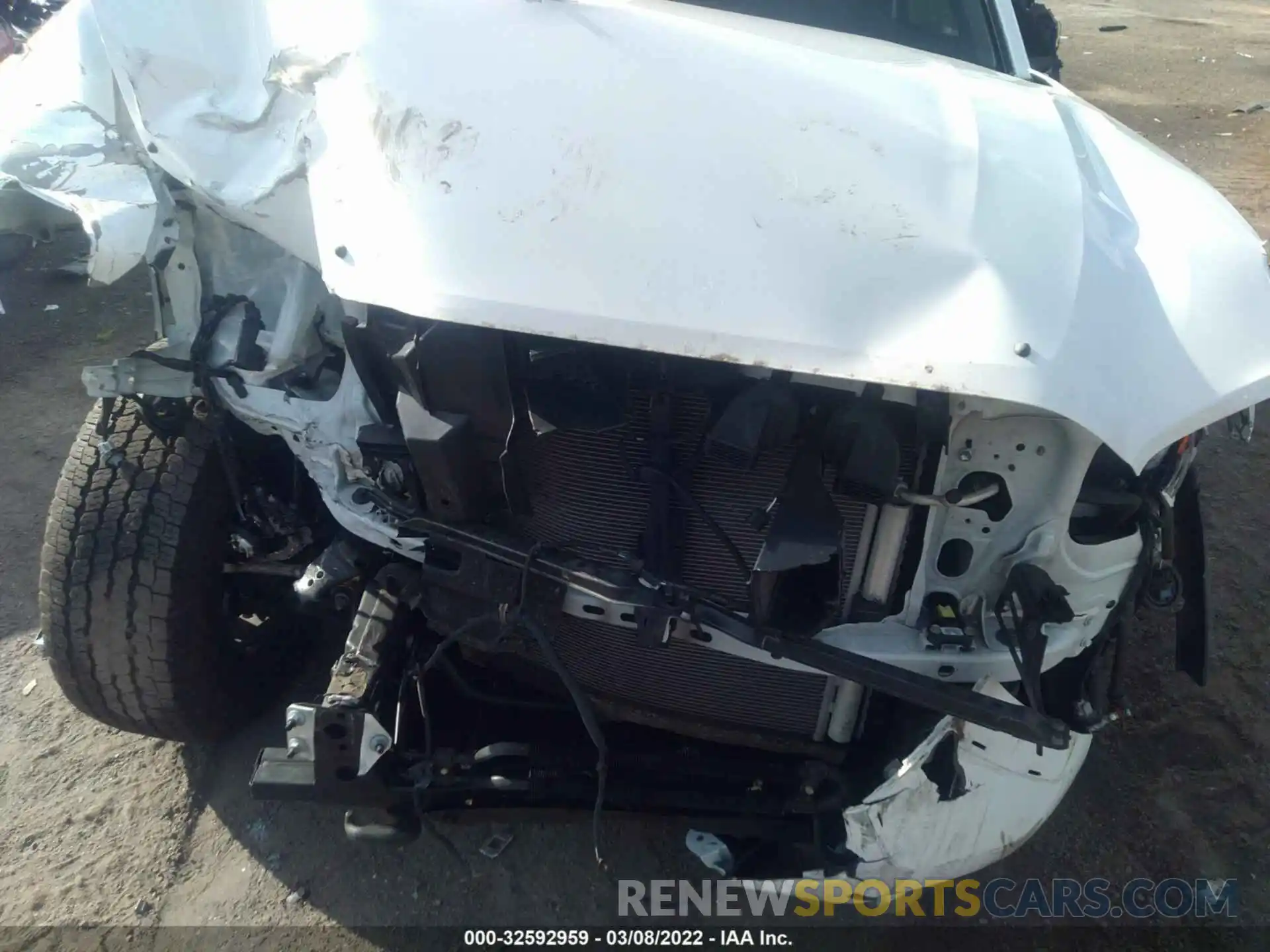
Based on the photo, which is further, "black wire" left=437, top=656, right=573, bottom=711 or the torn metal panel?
"black wire" left=437, top=656, right=573, bottom=711

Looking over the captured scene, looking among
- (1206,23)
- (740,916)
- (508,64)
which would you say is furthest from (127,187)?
(1206,23)

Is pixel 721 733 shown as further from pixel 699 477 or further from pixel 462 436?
pixel 462 436

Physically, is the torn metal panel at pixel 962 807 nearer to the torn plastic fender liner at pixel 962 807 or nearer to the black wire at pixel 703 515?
the torn plastic fender liner at pixel 962 807

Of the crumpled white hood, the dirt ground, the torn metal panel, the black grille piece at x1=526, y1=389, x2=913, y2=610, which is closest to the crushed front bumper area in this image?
the torn metal panel

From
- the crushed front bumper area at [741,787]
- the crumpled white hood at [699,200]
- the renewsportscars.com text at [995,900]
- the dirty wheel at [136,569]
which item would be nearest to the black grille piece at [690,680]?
the crushed front bumper area at [741,787]

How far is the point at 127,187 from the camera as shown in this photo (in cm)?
171

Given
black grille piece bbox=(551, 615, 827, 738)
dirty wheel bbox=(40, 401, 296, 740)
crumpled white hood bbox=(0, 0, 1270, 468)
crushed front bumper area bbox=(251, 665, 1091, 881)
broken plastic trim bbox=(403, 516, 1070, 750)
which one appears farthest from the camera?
dirty wheel bbox=(40, 401, 296, 740)

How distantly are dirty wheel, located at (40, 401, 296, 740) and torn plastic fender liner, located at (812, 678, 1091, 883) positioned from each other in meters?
1.42

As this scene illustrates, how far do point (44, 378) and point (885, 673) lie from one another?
369 centimetres

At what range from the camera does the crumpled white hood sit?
4.37 feet

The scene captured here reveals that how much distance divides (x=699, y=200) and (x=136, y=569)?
55.8 inches

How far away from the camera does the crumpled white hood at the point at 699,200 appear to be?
4.37 feet

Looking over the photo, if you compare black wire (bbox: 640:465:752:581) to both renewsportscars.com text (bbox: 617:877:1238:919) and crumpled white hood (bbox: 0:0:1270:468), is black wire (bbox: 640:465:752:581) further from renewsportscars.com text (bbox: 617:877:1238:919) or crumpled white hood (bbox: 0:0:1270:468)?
renewsportscars.com text (bbox: 617:877:1238:919)

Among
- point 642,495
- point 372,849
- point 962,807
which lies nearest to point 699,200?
point 642,495
